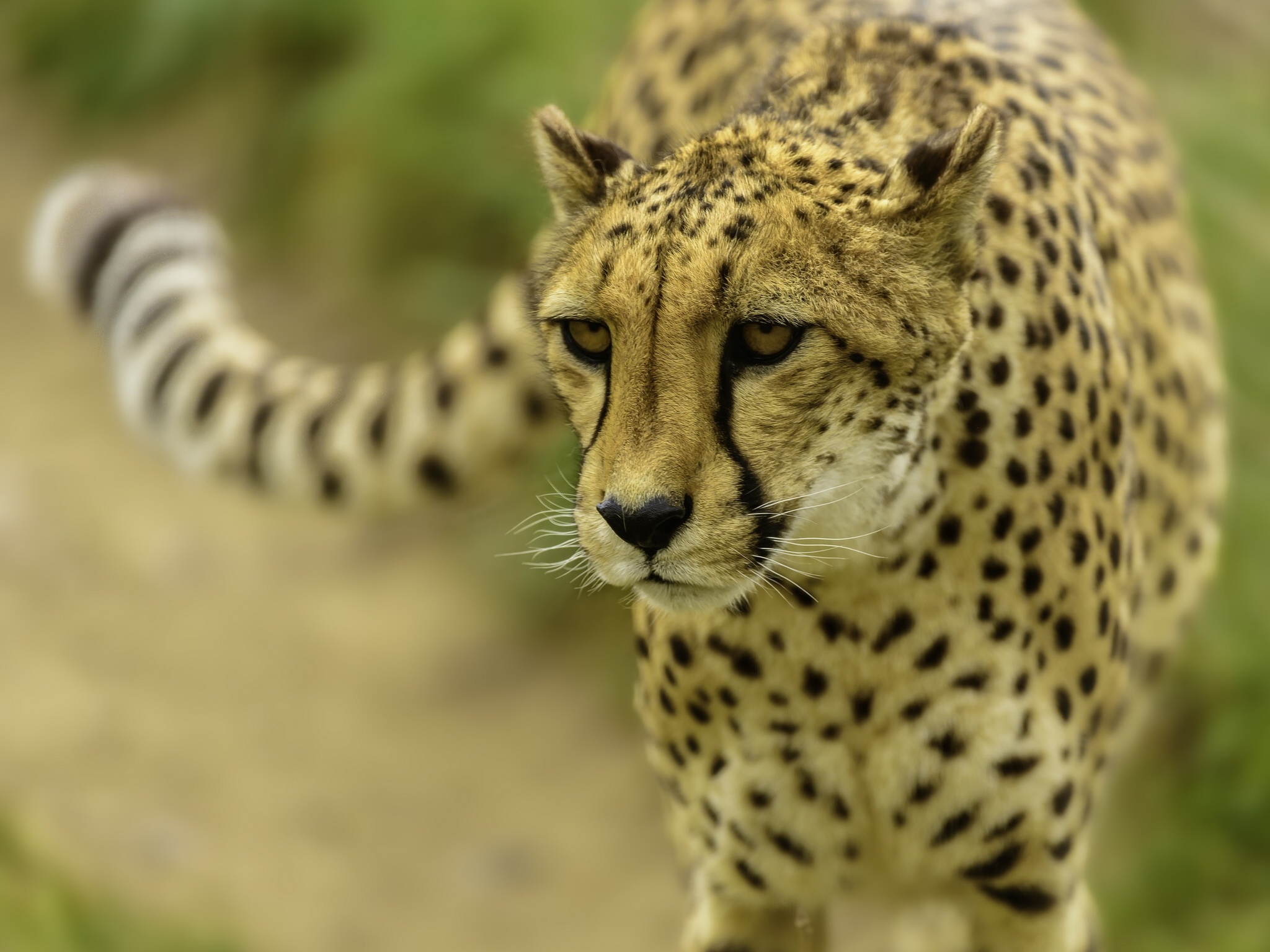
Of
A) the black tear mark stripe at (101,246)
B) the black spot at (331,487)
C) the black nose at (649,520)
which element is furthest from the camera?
the black tear mark stripe at (101,246)

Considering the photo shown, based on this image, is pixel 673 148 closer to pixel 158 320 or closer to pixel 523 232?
pixel 158 320

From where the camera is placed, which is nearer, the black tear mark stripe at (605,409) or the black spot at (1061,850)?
the black tear mark stripe at (605,409)

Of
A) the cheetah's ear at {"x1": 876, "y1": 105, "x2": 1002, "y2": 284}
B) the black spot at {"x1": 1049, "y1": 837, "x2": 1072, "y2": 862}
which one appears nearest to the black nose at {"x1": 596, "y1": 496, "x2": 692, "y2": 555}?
the cheetah's ear at {"x1": 876, "y1": 105, "x2": 1002, "y2": 284}

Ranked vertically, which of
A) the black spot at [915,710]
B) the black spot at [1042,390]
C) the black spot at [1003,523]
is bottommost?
the black spot at [915,710]

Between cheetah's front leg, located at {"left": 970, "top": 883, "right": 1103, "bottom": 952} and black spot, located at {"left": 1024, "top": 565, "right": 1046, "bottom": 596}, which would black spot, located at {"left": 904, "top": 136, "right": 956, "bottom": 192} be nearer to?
black spot, located at {"left": 1024, "top": 565, "right": 1046, "bottom": 596}

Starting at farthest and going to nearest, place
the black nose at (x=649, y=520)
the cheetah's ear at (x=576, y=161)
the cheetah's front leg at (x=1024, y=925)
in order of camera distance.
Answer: the cheetah's front leg at (x=1024, y=925) < the cheetah's ear at (x=576, y=161) < the black nose at (x=649, y=520)

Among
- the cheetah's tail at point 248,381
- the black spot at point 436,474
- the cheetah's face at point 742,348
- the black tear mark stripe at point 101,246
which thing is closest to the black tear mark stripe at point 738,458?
the cheetah's face at point 742,348

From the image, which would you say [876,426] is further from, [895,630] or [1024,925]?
[1024,925]

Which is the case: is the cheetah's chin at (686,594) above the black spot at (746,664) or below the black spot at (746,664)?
above

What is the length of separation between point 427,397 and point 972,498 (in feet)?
3.49

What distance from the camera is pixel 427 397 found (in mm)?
2395

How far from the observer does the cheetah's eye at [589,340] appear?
1.33m

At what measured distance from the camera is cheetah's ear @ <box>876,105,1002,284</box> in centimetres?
130

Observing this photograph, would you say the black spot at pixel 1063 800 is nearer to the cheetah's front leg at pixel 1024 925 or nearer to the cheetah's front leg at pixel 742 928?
the cheetah's front leg at pixel 1024 925
